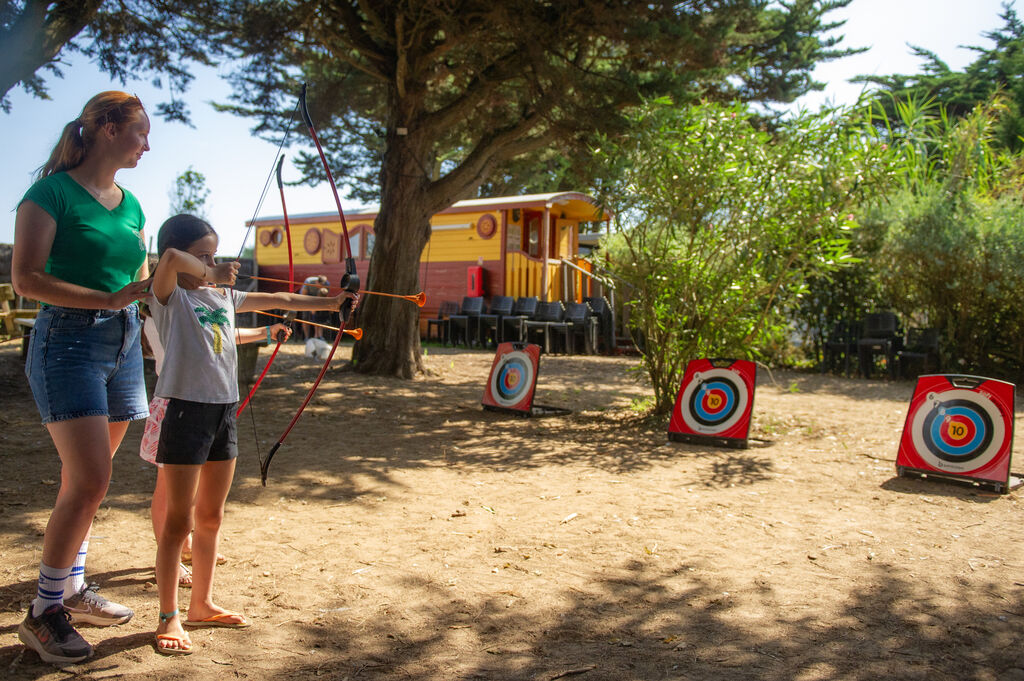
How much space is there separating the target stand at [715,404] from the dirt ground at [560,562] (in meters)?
0.24

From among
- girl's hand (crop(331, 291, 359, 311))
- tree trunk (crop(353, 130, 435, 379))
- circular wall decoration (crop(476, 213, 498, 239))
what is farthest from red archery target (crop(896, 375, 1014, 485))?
circular wall decoration (crop(476, 213, 498, 239))

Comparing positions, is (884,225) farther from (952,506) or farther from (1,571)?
(1,571)

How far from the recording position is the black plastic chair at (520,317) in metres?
14.8

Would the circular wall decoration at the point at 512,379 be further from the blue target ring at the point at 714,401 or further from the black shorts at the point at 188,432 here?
the black shorts at the point at 188,432

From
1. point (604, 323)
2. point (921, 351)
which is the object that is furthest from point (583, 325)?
point (921, 351)

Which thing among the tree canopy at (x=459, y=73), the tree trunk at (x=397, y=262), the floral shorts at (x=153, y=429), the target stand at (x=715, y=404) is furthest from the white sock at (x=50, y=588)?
the tree trunk at (x=397, y=262)

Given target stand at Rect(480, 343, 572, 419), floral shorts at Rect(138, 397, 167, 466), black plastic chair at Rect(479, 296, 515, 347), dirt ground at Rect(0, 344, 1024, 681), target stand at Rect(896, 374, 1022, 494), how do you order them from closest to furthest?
dirt ground at Rect(0, 344, 1024, 681)
floral shorts at Rect(138, 397, 167, 466)
target stand at Rect(896, 374, 1022, 494)
target stand at Rect(480, 343, 572, 419)
black plastic chair at Rect(479, 296, 515, 347)

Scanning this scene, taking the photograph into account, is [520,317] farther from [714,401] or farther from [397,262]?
[714,401]

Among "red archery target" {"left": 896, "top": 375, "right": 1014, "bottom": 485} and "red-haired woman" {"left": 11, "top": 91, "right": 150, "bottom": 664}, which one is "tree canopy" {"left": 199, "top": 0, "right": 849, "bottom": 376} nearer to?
"red archery target" {"left": 896, "top": 375, "right": 1014, "bottom": 485}

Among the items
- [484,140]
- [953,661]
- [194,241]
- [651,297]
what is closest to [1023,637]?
[953,661]

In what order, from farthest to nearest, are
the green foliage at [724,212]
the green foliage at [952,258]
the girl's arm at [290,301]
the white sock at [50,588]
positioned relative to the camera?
1. the green foliage at [952,258]
2. the green foliage at [724,212]
3. the girl's arm at [290,301]
4. the white sock at [50,588]

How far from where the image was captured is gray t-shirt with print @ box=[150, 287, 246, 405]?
229 cm

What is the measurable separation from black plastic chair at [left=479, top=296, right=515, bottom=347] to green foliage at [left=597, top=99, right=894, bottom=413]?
821 centimetres

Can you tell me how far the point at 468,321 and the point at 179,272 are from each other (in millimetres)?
13632
